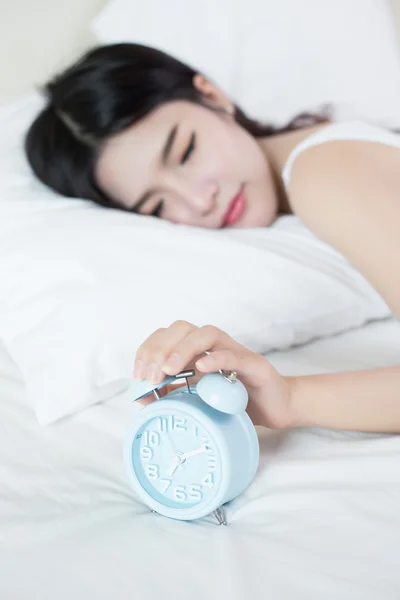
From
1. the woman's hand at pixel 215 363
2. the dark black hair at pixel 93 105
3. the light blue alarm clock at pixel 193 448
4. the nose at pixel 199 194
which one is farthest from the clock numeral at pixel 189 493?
the dark black hair at pixel 93 105

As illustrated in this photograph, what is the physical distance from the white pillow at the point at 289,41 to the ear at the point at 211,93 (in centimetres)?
15

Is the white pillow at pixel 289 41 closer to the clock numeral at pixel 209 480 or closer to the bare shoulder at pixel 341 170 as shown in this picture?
the bare shoulder at pixel 341 170

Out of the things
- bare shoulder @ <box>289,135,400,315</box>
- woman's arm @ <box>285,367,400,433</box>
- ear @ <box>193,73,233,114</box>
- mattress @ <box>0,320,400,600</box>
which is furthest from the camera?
ear @ <box>193,73,233,114</box>

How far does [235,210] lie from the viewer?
1128 millimetres

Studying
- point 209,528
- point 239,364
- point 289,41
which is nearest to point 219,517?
point 209,528

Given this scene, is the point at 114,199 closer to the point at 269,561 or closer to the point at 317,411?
the point at 317,411

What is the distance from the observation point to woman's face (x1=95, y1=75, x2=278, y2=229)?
109 cm

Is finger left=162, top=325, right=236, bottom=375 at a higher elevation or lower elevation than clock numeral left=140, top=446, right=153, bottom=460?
higher

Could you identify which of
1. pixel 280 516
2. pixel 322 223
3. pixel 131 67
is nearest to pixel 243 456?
pixel 280 516

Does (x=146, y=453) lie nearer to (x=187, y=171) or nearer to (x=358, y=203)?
(x=358, y=203)

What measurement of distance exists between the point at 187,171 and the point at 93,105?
0.80ft

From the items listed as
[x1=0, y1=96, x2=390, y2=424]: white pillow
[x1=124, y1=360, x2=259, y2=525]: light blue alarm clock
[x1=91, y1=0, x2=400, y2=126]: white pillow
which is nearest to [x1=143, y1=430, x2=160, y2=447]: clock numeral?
[x1=124, y1=360, x2=259, y2=525]: light blue alarm clock

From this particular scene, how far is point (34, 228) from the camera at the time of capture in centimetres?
103

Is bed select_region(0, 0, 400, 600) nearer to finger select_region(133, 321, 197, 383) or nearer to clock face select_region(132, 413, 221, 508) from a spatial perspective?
clock face select_region(132, 413, 221, 508)
